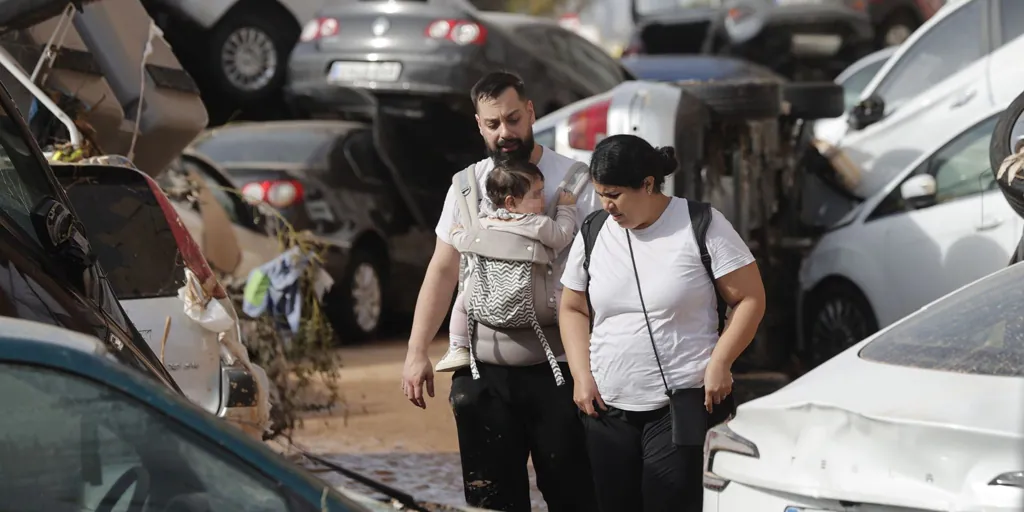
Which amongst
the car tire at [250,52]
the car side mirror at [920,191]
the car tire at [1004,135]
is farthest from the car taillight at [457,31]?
the car tire at [1004,135]

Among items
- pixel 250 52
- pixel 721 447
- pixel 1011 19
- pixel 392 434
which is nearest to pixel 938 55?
pixel 1011 19

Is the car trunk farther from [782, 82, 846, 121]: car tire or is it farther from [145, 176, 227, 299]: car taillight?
[782, 82, 846, 121]: car tire

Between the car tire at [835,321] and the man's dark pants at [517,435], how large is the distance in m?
4.51

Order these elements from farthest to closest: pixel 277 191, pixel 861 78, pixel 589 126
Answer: pixel 861 78 → pixel 277 191 → pixel 589 126

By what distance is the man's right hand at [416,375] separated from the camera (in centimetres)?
481

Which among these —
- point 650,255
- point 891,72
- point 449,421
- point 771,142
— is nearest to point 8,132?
point 650,255

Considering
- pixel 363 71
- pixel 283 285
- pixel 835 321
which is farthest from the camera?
pixel 363 71

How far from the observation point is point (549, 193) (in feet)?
15.6

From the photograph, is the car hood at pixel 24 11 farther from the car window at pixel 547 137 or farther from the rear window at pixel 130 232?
the car window at pixel 547 137

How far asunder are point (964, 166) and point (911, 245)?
1.71 ft

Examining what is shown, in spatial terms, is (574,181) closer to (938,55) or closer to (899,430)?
(899,430)

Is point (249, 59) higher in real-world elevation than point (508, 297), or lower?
higher

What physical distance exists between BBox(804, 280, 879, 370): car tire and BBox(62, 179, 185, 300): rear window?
4.46m

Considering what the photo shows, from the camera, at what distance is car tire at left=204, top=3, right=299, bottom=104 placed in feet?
44.8
